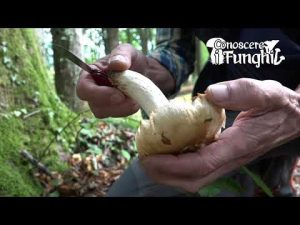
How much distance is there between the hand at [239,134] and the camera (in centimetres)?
63

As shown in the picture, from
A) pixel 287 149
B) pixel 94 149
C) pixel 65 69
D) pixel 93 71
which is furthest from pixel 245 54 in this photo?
pixel 65 69

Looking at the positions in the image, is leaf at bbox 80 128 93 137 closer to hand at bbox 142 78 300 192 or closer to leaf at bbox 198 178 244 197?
leaf at bbox 198 178 244 197

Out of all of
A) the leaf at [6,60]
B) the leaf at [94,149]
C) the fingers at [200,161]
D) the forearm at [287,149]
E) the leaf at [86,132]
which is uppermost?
the leaf at [6,60]

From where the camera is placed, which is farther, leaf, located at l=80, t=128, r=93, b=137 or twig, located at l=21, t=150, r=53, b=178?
leaf, located at l=80, t=128, r=93, b=137

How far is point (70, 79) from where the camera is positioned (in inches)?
81.9

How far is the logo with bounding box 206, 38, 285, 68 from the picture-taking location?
908 millimetres

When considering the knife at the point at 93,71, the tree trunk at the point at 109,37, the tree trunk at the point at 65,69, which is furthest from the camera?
the tree trunk at the point at 65,69

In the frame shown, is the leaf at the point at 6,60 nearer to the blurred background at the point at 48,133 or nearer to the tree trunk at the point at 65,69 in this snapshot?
the blurred background at the point at 48,133

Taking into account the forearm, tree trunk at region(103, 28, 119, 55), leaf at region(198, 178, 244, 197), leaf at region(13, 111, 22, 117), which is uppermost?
tree trunk at region(103, 28, 119, 55)

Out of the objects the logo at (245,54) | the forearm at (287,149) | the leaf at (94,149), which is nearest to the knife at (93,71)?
the logo at (245,54)

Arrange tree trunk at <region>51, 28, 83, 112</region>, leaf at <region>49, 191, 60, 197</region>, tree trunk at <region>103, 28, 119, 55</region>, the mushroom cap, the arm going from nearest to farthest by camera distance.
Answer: the mushroom cap
the arm
tree trunk at <region>103, 28, 119, 55</region>
leaf at <region>49, 191, 60, 197</region>
tree trunk at <region>51, 28, 83, 112</region>

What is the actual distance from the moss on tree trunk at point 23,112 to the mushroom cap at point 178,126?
697 mm

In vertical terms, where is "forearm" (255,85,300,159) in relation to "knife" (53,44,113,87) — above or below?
below

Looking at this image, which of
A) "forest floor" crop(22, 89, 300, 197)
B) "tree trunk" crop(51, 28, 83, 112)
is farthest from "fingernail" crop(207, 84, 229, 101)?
"tree trunk" crop(51, 28, 83, 112)
